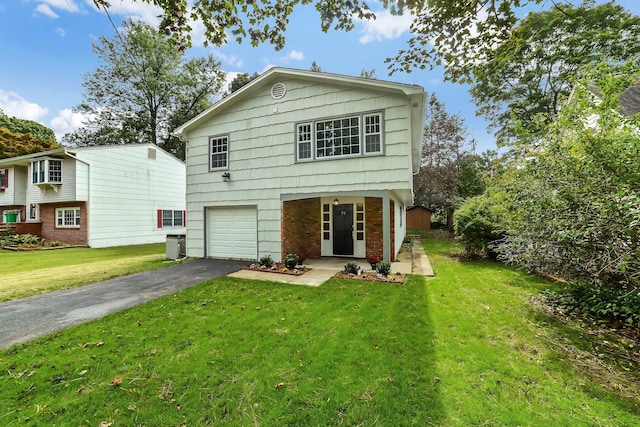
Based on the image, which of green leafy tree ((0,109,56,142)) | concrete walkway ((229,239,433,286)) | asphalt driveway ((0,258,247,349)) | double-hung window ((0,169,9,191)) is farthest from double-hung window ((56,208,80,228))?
green leafy tree ((0,109,56,142))

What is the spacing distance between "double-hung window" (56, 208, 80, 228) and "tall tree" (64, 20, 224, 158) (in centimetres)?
1174

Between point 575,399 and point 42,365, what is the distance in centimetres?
592

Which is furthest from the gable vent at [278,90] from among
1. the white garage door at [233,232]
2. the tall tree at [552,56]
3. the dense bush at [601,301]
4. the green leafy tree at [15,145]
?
the green leafy tree at [15,145]

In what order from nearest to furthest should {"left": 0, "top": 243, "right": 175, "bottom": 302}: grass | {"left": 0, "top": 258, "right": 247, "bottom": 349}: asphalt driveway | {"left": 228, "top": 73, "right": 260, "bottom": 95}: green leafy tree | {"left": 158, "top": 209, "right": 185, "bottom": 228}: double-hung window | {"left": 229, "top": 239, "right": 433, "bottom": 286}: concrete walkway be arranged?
{"left": 0, "top": 258, "right": 247, "bottom": 349}: asphalt driveway
{"left": 0, "top": 243, "right": 175, "bottom": 302}: grass
{"left": 229, "top": 239, "right": 433, "bottom": 286}: concrete walkway
{"left": 158, "top": 209, "right": 185, "bottom": 228}: double-hung window
{"left": 228, "top": 73, "right": 260, "bottom": 95}: green leafy tree

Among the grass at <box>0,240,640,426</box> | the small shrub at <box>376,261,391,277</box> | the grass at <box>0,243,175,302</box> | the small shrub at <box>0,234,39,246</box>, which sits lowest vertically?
the grass at <box>0,240,640,426</box>

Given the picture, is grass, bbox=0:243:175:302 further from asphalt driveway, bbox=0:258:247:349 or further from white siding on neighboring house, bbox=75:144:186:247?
white siding on neighboring house, bbox=75:144:186:247

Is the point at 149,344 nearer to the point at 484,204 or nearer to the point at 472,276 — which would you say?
the point at 472,276

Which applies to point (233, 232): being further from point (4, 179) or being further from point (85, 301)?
point (4, 179)

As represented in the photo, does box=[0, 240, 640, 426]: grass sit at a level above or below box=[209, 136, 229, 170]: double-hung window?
below

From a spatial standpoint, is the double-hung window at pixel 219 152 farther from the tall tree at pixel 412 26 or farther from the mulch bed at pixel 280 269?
the tall tree at pixel 412 26

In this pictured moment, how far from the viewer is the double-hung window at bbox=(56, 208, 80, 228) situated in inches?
596

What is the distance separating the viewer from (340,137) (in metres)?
8.39

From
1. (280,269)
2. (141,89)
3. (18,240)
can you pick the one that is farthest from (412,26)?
(141,89)

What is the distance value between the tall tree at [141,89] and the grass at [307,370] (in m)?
25.1
